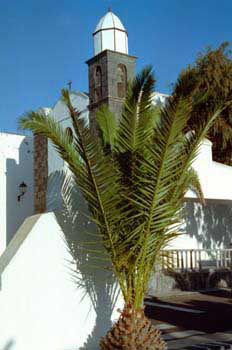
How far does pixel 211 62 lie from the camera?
62.5 ft

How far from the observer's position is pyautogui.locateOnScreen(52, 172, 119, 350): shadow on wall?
5.80 metres

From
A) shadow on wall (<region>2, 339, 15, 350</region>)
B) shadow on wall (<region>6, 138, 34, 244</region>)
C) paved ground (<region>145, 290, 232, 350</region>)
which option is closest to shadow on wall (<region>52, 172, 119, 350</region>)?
shadow on wall (<region>2, 339, 15, 350</region>)

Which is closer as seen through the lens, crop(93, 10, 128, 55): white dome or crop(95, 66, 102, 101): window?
crop(93, 10, 128, 55): white dome

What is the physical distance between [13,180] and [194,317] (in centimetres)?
1342

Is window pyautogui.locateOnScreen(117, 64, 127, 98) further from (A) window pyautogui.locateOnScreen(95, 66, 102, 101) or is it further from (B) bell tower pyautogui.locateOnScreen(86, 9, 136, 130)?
(A) window pyautogui.locateOnScreen(95, 66, 102, 101)

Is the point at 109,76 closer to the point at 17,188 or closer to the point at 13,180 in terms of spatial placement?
the point at 13,180

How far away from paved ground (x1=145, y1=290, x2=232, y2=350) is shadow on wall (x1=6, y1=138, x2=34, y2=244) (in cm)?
1007

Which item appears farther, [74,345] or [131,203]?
[74,345]

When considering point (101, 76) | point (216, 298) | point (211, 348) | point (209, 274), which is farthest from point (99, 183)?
point (101, 76)

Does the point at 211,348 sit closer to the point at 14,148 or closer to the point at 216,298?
the point at 216,298

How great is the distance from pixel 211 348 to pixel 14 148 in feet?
54.8

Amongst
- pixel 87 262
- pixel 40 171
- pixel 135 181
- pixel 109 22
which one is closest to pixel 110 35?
pixel 109 22

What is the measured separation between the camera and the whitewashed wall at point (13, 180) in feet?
66.7

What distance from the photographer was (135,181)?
17.2 feet
